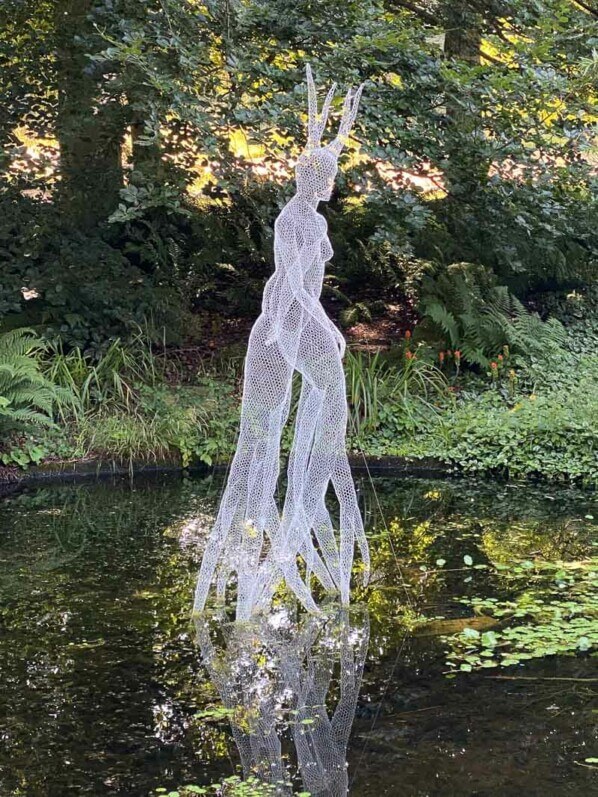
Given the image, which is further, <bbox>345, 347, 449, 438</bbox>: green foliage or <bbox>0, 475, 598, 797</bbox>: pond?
<bbox>345, 347, 449, 438</bbox>: green foliage

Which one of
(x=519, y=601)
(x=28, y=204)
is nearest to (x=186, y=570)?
(x=519, y=601)

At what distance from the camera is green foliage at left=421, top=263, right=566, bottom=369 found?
985 cm

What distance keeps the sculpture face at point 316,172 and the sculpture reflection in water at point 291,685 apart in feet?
7.47

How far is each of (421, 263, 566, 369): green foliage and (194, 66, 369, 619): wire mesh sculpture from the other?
16.6ft

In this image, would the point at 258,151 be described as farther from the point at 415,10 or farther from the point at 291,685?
the point at 291,685

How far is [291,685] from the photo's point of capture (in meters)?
4.52

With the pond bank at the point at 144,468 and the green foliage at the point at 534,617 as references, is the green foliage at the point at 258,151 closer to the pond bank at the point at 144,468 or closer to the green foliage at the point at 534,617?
the pond bank at the point at 144,468

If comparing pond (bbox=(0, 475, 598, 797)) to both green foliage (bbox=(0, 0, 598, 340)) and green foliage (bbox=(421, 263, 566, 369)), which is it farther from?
green foliage (bbox=(421, 263, 566, 369))

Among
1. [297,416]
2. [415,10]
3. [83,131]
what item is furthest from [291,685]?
[415,10]

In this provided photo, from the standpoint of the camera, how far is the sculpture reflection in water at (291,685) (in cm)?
383

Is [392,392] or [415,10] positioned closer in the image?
[392,392]

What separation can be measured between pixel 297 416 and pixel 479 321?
5372 millimetres

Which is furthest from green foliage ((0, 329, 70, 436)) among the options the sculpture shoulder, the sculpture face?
the sculpture face

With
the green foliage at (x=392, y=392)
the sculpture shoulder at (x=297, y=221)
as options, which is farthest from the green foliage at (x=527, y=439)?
the sculpture shoulder at (x=297, y=221)
